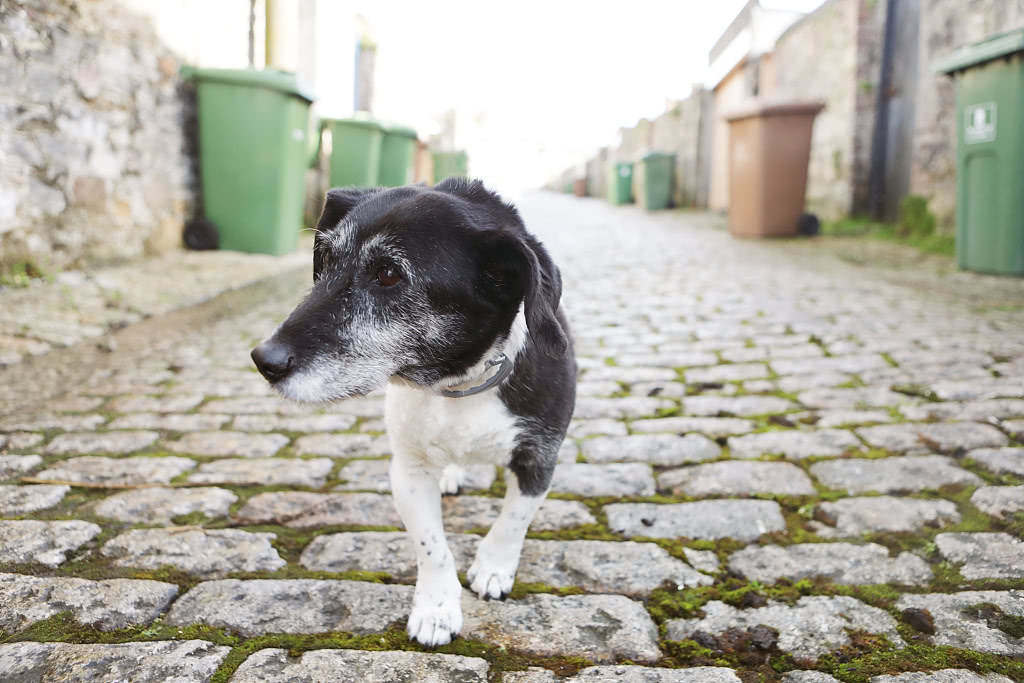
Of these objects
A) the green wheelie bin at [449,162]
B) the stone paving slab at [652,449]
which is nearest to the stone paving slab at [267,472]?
the stone paving slab at [652,449]

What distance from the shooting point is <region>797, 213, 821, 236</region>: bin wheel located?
1060cm

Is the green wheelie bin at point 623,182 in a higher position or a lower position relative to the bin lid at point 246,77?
higher

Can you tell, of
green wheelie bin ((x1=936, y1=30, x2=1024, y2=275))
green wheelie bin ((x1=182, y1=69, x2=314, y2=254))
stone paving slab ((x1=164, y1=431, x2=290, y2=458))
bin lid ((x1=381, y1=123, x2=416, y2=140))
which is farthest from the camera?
bin lid ((x1=381, y1=123, x2=416, y2=140))

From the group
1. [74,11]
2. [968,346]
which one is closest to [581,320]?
[968,346]

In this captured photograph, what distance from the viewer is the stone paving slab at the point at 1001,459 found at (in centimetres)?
266

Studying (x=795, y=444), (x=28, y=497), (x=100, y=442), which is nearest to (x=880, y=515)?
(x=795, y=444)

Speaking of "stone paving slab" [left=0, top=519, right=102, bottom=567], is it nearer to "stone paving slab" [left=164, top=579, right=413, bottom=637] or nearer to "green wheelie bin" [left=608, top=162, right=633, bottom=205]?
"stone paving slab" [left=164, top=579, right=413, bottom=637]

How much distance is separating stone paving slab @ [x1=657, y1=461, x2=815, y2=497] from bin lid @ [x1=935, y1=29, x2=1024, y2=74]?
5.10 metres

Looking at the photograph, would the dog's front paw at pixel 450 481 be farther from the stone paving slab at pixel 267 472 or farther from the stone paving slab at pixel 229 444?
the stone paving slab at pixel 229 444

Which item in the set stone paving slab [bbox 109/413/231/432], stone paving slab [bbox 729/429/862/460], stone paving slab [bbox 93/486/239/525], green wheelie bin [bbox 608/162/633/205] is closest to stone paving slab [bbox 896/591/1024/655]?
stone paving slab [bbox 729/429/862/460]

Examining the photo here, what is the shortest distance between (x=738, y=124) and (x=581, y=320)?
6494 mm

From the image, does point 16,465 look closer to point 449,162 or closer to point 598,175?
point 449,162

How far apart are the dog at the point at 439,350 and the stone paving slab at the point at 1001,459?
171 cm

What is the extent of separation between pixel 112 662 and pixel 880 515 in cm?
225
